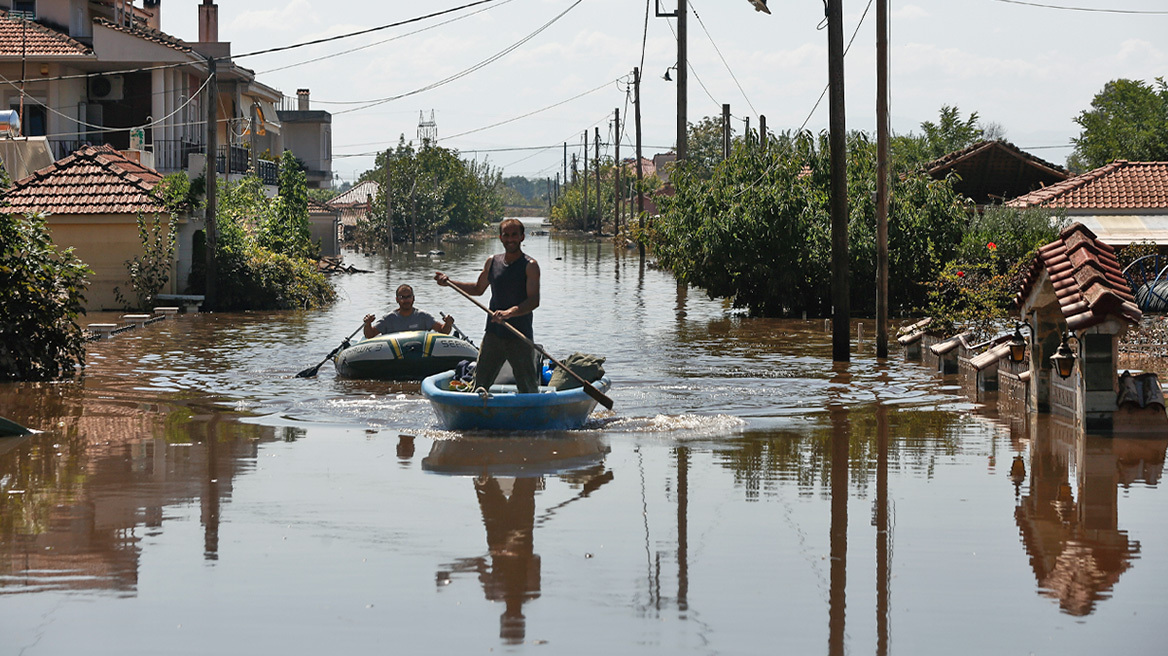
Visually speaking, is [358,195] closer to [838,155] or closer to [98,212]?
[98,212]

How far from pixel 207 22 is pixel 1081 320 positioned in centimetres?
5114

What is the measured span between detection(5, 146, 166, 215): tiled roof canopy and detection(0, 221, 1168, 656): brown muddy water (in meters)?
14.0

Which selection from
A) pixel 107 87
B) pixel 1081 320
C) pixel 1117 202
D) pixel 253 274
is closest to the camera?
pixel 1081 320

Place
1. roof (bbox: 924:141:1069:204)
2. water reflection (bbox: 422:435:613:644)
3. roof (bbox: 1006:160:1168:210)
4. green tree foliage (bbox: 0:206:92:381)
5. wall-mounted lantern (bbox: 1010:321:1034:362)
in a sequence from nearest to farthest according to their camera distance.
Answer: water reflection (bbox: 422:435:613:644) < wall-mounted lantern (bbox: 1010:321:1034:362) < green tree foliage (bbox: 0:206:92:381) < roof (bbox: 1006:160:1168:210) < roof (bbox: 924:141:1069:204)

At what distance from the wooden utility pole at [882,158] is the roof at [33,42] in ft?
98.0

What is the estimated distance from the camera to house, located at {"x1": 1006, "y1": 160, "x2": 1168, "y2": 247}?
33.1 m

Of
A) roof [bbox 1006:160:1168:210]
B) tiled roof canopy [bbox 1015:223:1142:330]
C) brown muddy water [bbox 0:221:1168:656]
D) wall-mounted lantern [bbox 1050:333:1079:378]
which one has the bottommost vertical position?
brown muddy water [bbox 0:221:1168:656]

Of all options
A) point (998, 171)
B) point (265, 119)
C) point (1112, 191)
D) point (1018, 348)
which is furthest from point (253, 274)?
point (265, 119)

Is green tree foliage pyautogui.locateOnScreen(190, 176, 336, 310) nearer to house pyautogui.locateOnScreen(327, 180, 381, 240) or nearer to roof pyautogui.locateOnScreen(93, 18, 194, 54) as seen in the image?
roof pyautogui.locateOnScreen(93, 18, 194, 54)

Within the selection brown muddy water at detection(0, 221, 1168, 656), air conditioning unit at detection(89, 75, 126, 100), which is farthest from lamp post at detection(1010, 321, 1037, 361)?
air conditioning unit at detection(89, 75, 126, 100)

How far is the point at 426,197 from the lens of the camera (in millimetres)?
98562

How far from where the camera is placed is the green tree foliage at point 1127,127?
54562 mm

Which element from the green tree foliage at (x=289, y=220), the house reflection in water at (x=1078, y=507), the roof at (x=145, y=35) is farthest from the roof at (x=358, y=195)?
the house reflection in water at (x=1078, y=507)

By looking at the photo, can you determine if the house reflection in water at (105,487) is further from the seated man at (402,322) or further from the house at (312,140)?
the house at (312,140)
